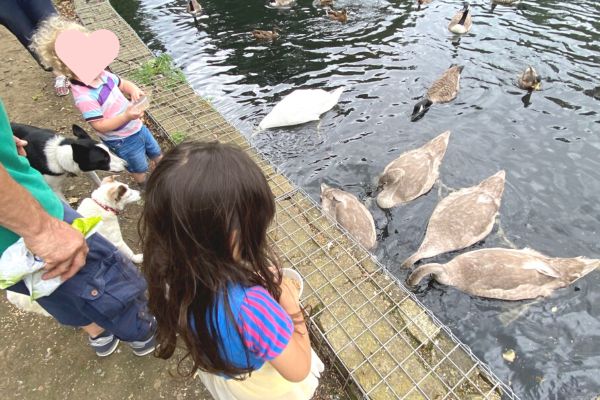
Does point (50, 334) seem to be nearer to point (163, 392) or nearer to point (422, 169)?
point (163, 392)

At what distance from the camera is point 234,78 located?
29.1 feet

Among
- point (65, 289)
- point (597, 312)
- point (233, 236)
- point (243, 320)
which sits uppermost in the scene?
point (233, 236)

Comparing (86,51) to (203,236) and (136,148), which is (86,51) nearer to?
(136,148)

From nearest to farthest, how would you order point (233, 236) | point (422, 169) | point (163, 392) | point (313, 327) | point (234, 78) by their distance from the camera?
point (233, 236) < point (163, 392) < point (313, 327) < point (422, 169) < point (234, 78)

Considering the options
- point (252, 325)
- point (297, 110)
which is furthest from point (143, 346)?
point (297, 110)

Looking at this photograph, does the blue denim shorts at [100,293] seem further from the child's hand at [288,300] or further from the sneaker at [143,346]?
the child's hand at [288,300]

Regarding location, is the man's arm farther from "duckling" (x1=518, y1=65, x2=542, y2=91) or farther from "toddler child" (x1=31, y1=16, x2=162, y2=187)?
"duckling" (x1=518, y1=65, x2=542, y2=91)

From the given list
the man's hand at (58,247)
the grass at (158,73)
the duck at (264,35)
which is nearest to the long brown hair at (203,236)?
Answer: the man's hand at (58,247)

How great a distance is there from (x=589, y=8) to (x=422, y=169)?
28.8 feet

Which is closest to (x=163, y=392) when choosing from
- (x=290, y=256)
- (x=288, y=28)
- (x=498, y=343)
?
(x=290, y=256)

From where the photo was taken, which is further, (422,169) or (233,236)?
(422,169)

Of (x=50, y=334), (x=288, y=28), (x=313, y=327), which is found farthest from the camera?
(x=288, y=28)

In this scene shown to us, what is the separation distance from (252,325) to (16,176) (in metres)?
1.69

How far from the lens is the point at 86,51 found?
410cm
